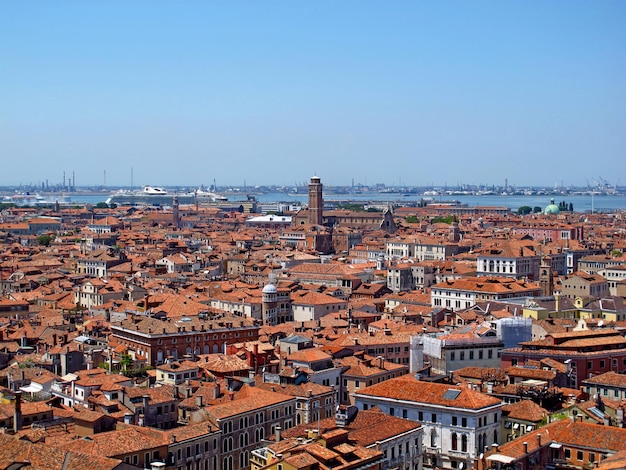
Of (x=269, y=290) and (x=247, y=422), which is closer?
(x=247, y=422)

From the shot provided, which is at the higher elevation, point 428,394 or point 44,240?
point 428,394

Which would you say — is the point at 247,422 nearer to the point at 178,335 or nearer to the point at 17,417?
the point at 17,417

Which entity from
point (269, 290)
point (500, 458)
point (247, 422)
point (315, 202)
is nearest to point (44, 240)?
point (315, 202)

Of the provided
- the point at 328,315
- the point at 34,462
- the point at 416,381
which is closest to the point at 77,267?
the point at 328,315

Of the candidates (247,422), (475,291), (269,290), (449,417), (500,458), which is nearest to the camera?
(500,458)

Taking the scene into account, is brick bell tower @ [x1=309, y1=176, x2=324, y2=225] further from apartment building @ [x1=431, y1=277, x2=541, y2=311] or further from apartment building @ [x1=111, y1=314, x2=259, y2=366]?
apartment building @ [x1=111, y1=314, x2=259, y2=366]

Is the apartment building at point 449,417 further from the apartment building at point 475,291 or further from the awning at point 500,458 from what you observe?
the apartment building at point 475,291

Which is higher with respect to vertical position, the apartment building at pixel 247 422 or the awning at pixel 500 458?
the awning at pixel 500 458

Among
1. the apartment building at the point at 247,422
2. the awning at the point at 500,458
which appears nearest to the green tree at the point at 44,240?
the apartment building at the point at 247,422
